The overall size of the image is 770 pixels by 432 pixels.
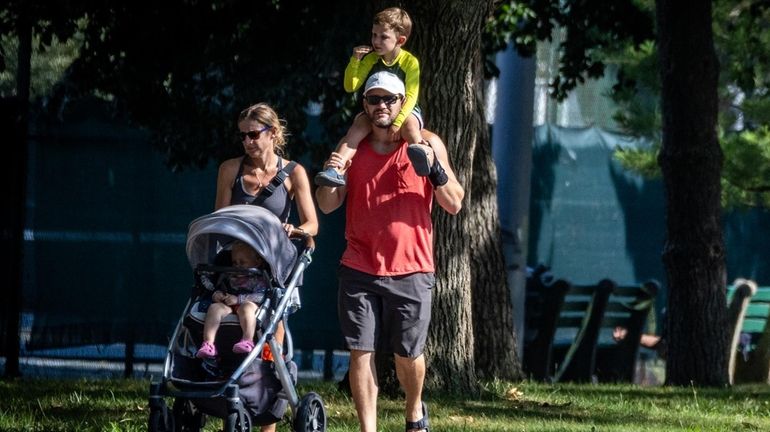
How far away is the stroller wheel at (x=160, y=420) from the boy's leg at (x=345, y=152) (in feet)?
3.96

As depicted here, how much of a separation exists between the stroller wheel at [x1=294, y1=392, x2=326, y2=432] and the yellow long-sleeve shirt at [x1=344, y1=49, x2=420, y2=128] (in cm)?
146

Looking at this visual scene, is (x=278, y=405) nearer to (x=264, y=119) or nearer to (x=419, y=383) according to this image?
(x=419, y=383)

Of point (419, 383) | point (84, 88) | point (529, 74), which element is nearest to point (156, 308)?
point (84, 88)

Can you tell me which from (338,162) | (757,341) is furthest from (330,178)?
(757,341)

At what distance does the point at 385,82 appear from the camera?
263 inches

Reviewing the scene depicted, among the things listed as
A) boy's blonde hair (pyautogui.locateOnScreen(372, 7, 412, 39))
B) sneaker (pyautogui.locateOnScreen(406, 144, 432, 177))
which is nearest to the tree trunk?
boy's blonde hair (pyautogui.locateOnScreen(372, 7, 412, 39))

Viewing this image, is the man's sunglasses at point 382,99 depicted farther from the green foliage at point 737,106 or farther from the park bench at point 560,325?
the green foliage at point 737,106

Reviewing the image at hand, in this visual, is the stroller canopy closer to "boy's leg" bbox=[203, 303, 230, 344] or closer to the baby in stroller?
the baby in stroller

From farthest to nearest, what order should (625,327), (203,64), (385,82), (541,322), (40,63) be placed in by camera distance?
(625,327)
(541,322)
(40,63)
(203,64)
(385,82)

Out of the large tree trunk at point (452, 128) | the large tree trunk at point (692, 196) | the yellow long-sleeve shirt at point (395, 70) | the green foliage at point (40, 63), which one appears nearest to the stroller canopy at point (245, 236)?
the yellow long-sleeve shirt at point (395, 70)

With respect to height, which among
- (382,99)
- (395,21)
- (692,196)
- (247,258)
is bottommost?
(247,258)

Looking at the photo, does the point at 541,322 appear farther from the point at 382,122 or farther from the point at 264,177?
the point at 382,122

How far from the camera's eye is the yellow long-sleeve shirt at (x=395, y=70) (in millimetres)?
7130

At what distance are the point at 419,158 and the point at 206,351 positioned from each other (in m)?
1.26
